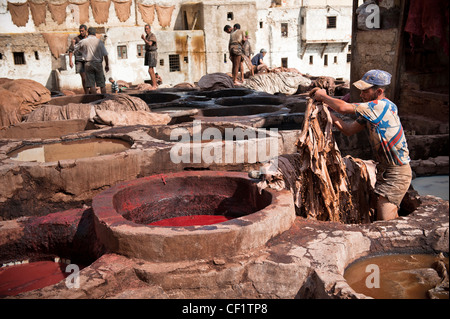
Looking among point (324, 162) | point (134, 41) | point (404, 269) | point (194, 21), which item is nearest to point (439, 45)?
point (324, 162)

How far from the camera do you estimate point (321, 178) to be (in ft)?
13.7

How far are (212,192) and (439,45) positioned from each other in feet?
25.2

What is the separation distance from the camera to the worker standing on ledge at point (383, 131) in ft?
12.6

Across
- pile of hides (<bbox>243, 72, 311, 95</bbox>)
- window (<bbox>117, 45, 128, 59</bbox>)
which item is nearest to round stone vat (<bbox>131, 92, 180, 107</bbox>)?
pile of hides (<bbox>243, 72, 311, 95</bbox>)

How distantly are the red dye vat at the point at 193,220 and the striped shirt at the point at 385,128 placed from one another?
179cm

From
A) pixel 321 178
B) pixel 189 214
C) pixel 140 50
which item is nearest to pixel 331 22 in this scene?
pixel 140 50

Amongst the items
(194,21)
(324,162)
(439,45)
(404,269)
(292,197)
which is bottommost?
(404,269)

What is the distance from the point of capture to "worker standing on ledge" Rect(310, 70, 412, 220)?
3.85m

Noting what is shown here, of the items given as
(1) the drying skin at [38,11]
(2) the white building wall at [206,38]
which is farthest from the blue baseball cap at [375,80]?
(1) the drying skin at [38,11]

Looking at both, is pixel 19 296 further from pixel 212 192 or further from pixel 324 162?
pixel 324 162

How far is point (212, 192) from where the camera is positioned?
491 cm

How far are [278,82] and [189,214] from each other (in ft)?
39.5

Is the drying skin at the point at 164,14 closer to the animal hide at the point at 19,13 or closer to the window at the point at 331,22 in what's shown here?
the animal hide at the point at 19,13
